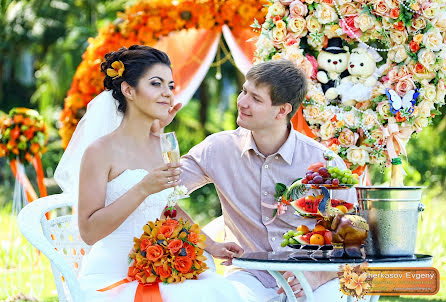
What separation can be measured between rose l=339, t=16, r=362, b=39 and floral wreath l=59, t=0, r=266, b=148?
8.90 ft

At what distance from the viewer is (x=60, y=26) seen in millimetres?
19781

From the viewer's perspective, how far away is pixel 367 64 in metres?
5.44

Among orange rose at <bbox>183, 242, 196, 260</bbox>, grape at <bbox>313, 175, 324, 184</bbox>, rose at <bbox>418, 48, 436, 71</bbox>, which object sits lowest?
orange rose at <bbox>183, 242, 196, 260</bbox>

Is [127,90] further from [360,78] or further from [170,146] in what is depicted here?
[360,78]

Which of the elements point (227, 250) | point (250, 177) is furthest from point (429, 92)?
point (227, 250)

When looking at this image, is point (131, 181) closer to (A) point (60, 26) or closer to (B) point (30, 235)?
(B) point (30, 235)

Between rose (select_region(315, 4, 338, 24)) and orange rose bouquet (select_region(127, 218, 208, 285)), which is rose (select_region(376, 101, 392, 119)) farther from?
orange rose bouquet (select_region(127, 218, 208, 285))

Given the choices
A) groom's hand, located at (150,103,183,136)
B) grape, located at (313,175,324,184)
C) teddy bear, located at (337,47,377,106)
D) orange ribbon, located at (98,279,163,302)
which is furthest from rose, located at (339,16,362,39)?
orange ribbon, located at (98,279,163,302)

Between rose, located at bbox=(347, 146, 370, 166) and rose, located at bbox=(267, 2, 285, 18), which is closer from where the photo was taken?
rose, located at bbox=(347, 146, 370, 166)

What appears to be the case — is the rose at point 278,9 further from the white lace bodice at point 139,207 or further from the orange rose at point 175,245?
the orange rose at point 175,245

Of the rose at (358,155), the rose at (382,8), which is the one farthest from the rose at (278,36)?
the rose at (358,155)

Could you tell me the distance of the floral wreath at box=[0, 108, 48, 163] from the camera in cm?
723

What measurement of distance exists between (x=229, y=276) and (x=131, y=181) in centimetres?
75

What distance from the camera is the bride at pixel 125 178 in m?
3.34
